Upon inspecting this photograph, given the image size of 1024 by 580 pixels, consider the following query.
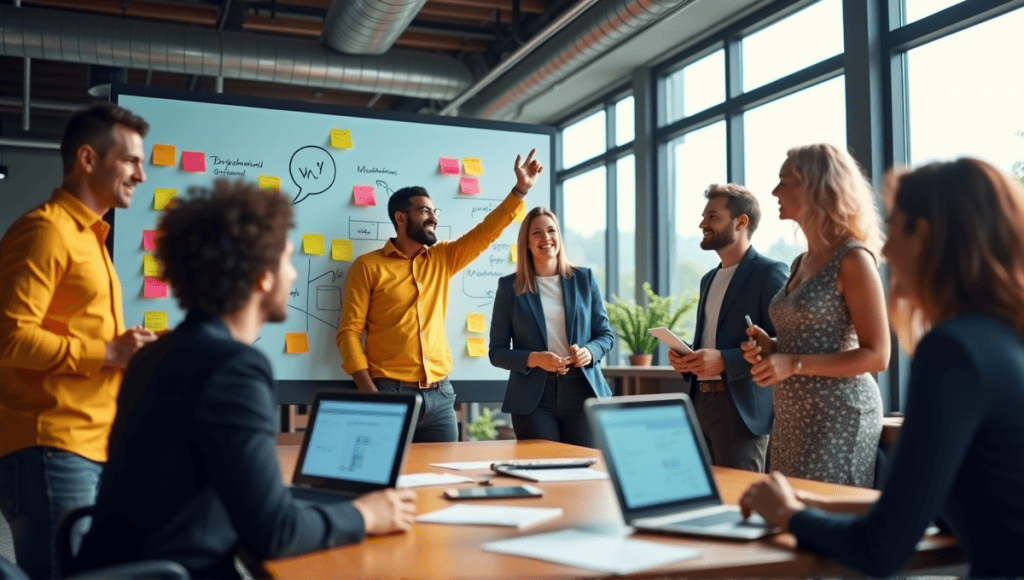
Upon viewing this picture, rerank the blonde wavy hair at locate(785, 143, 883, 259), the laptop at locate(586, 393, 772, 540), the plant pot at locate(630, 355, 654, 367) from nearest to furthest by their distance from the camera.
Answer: the laptop at locate(586, 393, 772, 540), the blonde wavy hair at locate(785, 143, 883, 259), the plant pot at locate(630, 355, 654, 367)

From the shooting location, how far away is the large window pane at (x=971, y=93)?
421cm

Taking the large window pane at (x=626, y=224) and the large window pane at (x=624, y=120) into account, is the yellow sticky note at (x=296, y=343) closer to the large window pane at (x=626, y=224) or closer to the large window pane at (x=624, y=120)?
the large window pane at (x=626, y=224)

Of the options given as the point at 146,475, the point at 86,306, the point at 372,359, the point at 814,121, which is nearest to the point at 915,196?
the point at 146,475

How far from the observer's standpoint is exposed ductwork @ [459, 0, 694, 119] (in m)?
4.99

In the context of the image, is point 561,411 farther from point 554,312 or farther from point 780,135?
point 780,135

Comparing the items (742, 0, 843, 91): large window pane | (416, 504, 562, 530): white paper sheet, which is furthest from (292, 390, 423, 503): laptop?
(742, 0, 843, 91): large window pane

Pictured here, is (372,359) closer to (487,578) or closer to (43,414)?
(43,414)

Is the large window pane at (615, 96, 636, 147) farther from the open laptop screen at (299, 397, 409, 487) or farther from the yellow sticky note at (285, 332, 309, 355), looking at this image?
the open laptop screen at (299, 397, 409, 487)

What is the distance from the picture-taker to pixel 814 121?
5410 mm

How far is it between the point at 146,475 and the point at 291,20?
605cm

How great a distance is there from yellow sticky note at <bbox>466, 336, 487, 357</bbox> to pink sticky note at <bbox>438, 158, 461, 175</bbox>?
2.73 feet

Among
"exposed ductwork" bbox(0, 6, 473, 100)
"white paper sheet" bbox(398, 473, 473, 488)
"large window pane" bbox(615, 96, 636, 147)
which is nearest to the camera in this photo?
"white paper sheet" bbox(398, 473, 473, 488)

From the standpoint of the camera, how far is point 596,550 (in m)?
1.32

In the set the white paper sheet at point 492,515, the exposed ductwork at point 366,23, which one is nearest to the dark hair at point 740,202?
the white paper sheet at point 492,515
